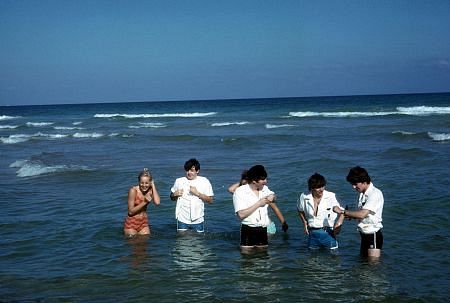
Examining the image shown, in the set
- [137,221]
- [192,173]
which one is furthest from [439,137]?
[137,221]

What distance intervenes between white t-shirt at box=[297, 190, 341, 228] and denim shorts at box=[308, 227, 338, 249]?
0.14 m

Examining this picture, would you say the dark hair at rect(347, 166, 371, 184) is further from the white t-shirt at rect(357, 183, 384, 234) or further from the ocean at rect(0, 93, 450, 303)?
the ocean at rect(0, 93, 450, 303)

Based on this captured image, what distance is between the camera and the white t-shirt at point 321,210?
695 cm

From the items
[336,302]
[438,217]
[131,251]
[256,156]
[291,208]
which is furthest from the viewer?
[256,156]

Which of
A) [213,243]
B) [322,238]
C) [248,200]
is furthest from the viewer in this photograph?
[213,243]

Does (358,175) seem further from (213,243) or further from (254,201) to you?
(213,243)

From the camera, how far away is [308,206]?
23.0 ft

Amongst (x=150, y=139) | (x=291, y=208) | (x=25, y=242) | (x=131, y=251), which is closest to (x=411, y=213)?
(x=291, y=208)

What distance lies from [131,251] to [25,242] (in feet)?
6.46

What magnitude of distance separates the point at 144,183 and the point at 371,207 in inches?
133

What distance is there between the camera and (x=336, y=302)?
19.1 feet

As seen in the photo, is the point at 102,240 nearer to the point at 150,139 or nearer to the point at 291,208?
the point at 291,208

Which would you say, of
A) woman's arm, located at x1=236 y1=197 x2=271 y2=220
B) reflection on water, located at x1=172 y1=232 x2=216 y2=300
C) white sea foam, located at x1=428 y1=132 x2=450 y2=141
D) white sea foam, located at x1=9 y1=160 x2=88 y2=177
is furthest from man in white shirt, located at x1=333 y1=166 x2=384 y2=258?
white sea foam, located at x1=428 y1=132 x2=450 y2=141

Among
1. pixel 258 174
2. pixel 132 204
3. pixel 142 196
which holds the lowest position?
pixel 132 204
